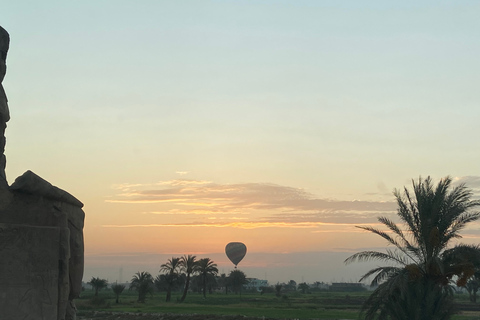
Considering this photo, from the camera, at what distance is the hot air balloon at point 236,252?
85.0 meters

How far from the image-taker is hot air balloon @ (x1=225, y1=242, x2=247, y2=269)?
279 ft

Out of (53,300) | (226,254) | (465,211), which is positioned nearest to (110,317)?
(465,211)

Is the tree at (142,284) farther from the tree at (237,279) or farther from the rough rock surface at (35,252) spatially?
the rough rock surface at (35,252)

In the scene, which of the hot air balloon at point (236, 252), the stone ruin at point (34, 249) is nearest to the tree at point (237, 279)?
the hot air balloon at point (236, 252)

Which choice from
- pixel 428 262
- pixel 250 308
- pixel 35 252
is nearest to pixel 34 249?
pixel 35 252

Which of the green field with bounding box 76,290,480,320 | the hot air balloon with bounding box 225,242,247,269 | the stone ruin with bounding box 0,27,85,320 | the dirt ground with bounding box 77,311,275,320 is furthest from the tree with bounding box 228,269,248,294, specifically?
the stone ruin with bounding box 0,27,85,320

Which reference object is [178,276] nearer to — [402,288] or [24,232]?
[402,288]

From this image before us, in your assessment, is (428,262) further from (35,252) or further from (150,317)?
(150,317)

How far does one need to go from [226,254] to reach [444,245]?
70663 millimetres

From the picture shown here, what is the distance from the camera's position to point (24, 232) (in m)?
7.59

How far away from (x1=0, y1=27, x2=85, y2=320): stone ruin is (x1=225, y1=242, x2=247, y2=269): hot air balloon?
77.9 metres

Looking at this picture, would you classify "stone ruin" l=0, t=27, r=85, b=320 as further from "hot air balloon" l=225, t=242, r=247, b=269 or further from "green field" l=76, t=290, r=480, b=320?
"hot air balloon" l=225, t=242, r=247, b=269

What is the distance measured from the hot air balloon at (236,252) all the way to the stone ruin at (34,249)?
255 ft

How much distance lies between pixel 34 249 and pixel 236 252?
79.0 m
